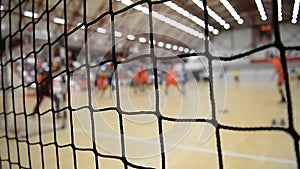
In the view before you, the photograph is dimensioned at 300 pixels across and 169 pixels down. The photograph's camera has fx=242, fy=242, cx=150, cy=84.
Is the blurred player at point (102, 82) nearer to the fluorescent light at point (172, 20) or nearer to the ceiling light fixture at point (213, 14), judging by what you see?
the fluorescent light at point (172, 20)

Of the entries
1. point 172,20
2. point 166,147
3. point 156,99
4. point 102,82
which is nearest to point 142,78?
point 102,82

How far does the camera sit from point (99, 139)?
1887mm

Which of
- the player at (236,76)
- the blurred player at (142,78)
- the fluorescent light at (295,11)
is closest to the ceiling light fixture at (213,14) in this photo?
the fluorescent light at (295,11)

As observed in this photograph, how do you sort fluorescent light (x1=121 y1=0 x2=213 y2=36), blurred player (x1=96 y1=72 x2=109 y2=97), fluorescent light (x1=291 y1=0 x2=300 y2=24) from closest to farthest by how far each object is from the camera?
fluorescent light (x1=291 y1=0 x2=300 y2=24) < fluorescent light (x1=121 y1=0 x2=213 y2=36) < blurred player (x1=96 y1=72 x2=109 y2=97)

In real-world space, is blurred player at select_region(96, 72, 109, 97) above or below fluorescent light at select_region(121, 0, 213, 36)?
above

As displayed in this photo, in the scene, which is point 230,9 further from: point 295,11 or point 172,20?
point 172,20

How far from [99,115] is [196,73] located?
8.67 m

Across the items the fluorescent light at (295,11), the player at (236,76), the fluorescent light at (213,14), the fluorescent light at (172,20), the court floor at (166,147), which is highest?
the player at (236,76)

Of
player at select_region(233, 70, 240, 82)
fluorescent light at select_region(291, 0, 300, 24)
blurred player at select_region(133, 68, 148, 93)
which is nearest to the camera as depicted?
fluorescent light at select_region(291, 0, 300, 24)

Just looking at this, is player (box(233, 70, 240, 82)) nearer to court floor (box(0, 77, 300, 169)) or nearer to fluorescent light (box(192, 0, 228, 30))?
court floor (box(0, 77, 300, 169))

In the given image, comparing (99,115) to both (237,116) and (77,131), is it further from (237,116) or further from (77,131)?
(237,116)

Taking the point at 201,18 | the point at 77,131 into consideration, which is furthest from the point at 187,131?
the point at 201,18

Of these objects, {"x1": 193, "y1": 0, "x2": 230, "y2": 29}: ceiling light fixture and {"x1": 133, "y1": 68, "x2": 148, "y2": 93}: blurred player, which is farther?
{"x1": 133, "y1": 68, "x2": 148, "y2": 93}: blurred player

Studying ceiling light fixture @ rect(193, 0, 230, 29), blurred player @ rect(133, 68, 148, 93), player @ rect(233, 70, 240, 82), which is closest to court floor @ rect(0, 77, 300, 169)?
ceiling light fixture @ rect(193, 0, 230, 29)
